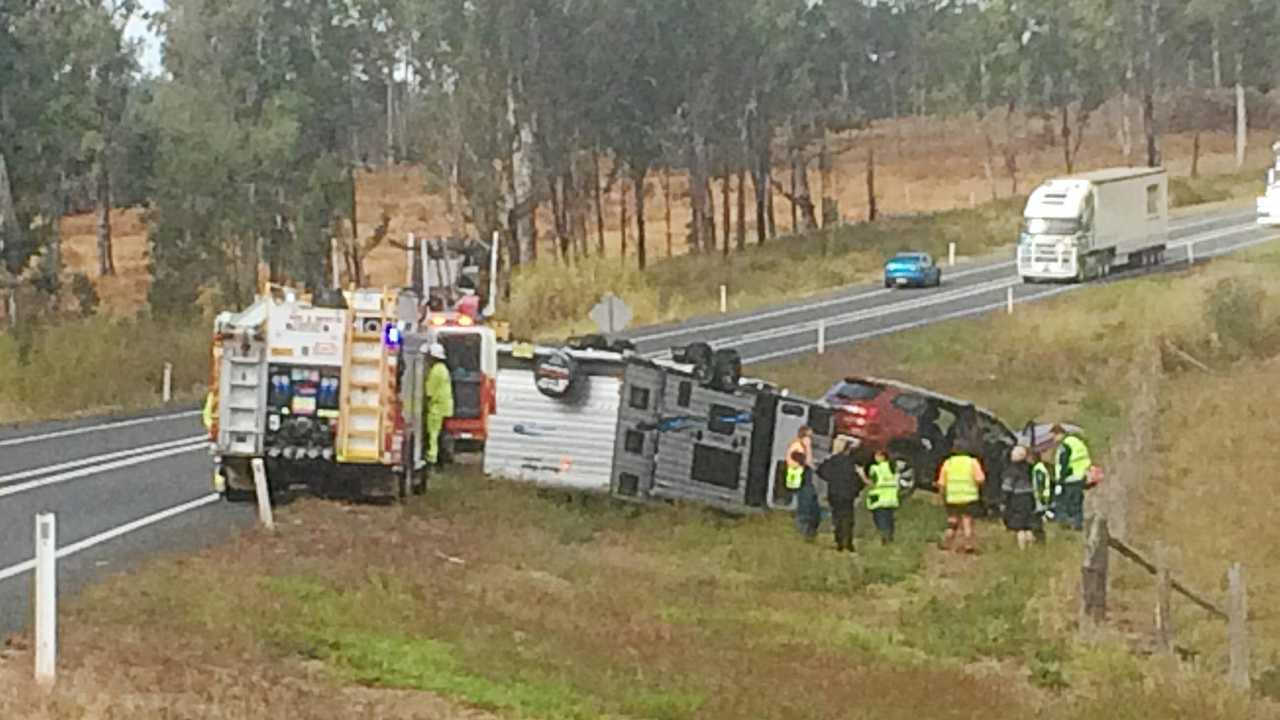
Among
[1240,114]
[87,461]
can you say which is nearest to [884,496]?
[87,461]

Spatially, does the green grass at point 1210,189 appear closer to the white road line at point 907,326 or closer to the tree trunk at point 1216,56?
the tree trunk at point 1216,56

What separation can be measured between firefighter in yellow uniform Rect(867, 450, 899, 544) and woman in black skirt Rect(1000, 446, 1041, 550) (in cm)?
164

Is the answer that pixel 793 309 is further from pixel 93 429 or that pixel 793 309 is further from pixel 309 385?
pixel 309 385

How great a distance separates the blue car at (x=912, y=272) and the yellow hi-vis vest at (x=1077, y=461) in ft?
115

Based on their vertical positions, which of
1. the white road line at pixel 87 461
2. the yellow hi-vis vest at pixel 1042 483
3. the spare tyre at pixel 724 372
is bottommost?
the yellow hi-vis vest at pixel 1042 483

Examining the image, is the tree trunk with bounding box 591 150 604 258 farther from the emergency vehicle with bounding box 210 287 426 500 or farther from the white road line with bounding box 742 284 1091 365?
the emergency vehicle with bounding box 210 287 426 500

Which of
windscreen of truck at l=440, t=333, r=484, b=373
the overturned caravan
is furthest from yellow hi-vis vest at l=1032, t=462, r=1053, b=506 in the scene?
windscreen of truck at l=440, t=333, r=484, b=373

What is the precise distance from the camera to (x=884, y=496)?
2358 cm

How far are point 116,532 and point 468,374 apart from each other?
556 centimetres

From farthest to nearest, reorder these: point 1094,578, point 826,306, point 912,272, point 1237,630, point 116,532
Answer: point 912,272
point 826,306
point 116,532
point 1094,578
point 1237,630

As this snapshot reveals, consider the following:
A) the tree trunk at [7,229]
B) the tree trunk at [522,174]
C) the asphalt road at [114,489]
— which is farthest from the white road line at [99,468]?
the tree trunk at [522,174]

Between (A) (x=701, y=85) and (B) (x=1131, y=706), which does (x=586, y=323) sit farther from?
(B) (x=1131, y=706)

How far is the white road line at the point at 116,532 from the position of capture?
15805 mm

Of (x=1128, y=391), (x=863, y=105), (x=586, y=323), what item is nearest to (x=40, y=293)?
(x=586, y=323)
